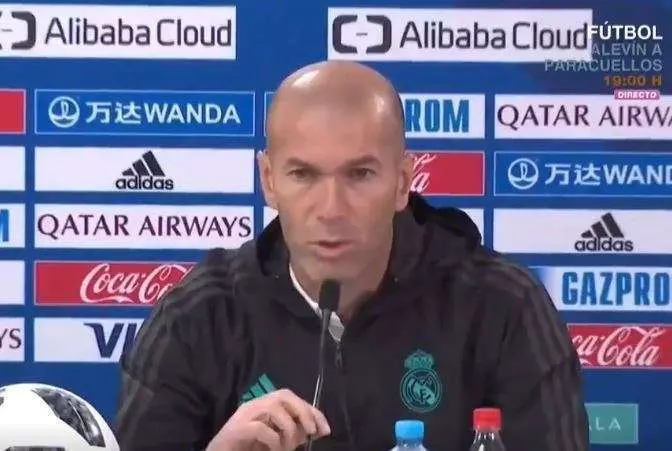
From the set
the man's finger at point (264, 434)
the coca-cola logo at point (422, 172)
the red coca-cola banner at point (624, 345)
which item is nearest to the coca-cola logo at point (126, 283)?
the coca-cola logo at point (422, 172)

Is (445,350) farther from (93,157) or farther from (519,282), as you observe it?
(93,157)

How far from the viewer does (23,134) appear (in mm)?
2430

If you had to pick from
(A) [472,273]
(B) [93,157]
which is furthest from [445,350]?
(B) [93,157]

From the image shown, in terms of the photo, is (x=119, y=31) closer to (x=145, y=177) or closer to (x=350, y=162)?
(x=145, y=177)

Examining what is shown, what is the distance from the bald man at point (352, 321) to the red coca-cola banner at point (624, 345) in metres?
0.80

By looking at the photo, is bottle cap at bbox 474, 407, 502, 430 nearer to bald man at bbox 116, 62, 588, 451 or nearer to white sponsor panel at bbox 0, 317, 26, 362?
bald man at bbox 116, 62, 588, 451

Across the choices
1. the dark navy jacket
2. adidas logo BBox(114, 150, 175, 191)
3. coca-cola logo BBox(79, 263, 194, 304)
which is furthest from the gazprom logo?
the dark navy jacket

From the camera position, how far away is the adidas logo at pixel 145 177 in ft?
7.93

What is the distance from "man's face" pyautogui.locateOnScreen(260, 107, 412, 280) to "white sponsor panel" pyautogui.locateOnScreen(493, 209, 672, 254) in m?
0.99

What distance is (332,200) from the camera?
4.71 ft

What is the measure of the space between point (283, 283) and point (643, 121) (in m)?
1.11

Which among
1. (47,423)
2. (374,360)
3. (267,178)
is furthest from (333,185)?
(47,423)

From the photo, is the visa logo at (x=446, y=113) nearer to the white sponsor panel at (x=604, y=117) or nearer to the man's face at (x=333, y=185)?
the white sponsor panel at (x=604, y=117)

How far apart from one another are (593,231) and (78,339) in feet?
3.53
